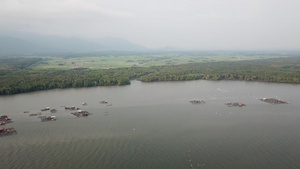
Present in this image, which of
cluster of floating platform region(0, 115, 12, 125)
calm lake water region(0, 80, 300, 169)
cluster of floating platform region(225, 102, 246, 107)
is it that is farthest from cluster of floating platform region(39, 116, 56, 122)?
cluster of floating platform region(225, 102, 246, 107)

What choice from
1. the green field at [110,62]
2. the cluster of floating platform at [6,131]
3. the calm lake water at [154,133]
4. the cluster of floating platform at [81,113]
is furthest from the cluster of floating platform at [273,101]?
the green field at [110,62]

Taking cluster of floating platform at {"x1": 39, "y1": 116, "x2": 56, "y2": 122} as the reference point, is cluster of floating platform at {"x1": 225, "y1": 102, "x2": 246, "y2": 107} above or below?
above

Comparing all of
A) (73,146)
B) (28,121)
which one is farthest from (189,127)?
(28,121)

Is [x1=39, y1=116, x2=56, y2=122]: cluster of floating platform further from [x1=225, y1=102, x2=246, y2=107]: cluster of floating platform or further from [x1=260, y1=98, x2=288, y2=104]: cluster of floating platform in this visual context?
[x1=260, y1=98, x2=288, y2=104]: cluster of floating platform

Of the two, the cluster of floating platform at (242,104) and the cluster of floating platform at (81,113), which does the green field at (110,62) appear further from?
the cluster of floating platform at (81,113)

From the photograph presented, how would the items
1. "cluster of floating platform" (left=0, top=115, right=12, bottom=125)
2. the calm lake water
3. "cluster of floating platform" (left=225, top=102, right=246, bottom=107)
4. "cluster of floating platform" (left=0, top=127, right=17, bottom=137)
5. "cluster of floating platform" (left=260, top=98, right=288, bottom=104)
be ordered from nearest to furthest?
the calm lake water
"cluster of floating platform" (left=0, top=127, right=17, bottom=137)
"cluster of floating platform" (left=0, top=115, right=12, bottom=125)
"cluster of floating platform" (left=225, top=102, right=246, bottom=107)
"cluster of floating platform" (left=260, top=98, right=288, bottom=104)

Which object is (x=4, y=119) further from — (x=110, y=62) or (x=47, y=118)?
(x=110, y=62)

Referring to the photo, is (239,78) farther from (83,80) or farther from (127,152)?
(127,152)

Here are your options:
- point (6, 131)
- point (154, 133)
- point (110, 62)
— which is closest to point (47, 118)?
point (6, 131)
